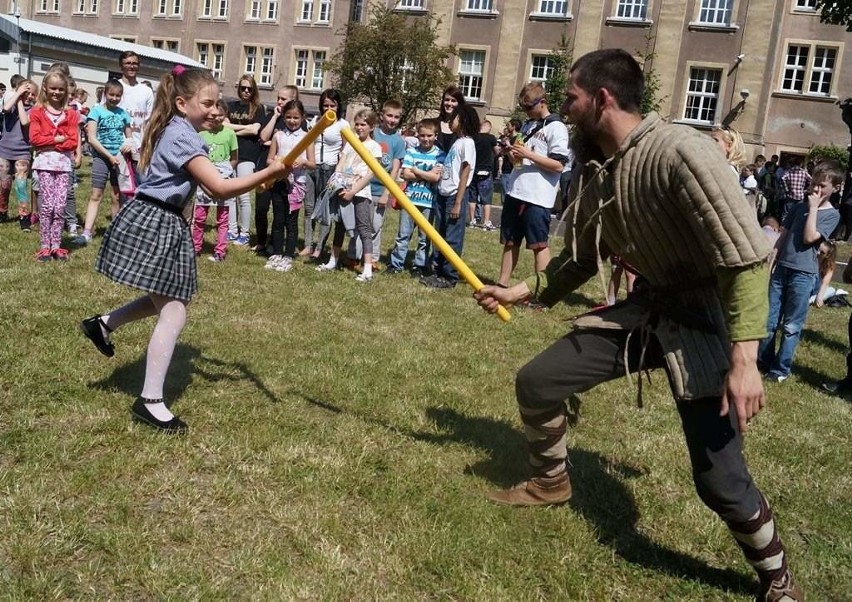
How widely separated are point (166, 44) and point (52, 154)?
40.6 m

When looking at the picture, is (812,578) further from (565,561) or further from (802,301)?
(802,301)

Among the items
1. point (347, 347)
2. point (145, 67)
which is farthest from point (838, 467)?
point (145, 67)

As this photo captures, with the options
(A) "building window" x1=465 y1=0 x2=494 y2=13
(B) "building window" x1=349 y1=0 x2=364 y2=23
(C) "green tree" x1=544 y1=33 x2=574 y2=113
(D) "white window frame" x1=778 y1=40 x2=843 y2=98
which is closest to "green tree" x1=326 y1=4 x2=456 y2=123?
(A) "building window" x1=465 y1=0 x2=494 y2=13

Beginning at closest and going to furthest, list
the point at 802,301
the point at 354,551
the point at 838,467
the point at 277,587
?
the point at 277,587
the point at 354,551
the point at 838,467
the point at 802,301

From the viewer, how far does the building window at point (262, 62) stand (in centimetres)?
4166

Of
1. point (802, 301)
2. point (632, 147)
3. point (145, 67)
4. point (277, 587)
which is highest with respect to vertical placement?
point (145, 67)

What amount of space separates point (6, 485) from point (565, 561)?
2.48m

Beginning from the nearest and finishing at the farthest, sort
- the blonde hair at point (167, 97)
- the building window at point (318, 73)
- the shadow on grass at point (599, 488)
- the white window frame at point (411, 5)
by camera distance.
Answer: the shadow on grass at point (599, 488)
the blonde hair at point (167, 97)
the white window frame at point (411, 5)
the building window at point (318, 73)

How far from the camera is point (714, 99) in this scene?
32688 mm

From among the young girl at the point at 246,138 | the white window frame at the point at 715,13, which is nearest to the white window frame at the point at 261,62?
the white window frame at the point at 715,13

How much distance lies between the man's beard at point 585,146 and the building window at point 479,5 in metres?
34.3

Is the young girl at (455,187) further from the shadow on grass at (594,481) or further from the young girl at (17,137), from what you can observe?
the young girl at (17,137)

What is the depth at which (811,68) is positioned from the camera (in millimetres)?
31656

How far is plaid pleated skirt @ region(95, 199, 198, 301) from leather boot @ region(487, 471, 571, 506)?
206cm
